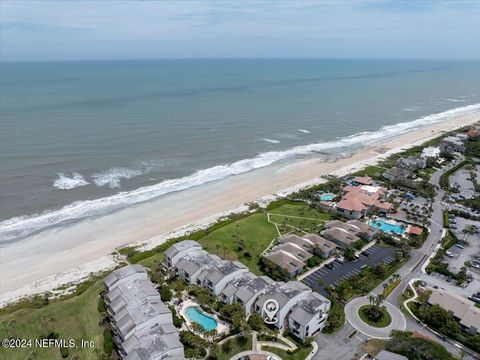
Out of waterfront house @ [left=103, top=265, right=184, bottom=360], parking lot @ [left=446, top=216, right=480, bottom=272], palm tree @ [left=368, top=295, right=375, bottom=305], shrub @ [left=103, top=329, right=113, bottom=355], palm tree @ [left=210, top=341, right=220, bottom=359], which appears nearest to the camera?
waterfront house @ [left=103, top=265, right=184, bottom=360]

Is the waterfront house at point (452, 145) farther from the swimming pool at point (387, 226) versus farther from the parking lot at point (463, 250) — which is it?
the swimming pool at point (387, 226)

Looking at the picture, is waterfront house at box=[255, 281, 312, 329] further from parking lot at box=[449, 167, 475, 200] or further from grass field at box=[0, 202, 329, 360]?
parking lot at box=[449, 167, 475, 200]

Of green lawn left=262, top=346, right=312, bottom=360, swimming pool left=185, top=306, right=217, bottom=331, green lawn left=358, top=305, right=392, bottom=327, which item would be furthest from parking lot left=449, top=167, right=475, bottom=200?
swimming pool left=185, top=306, right=217, bottom=331

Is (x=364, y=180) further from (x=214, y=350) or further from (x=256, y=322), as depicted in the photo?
(x=214, y=350)

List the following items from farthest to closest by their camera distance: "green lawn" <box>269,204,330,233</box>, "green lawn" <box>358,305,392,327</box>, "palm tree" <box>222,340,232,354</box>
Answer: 1. "green lawn" <box>269,204,330,233</box>
2. "green lawn" <box>358,305,392,327</box>
3. "palm tree" <box>222,340,232,354</box>

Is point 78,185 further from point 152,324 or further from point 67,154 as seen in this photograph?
point 152,324

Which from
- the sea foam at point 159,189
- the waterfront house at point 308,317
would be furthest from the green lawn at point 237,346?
the sea foam at point 159,189

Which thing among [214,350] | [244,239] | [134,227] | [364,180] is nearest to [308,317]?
[214,350]
